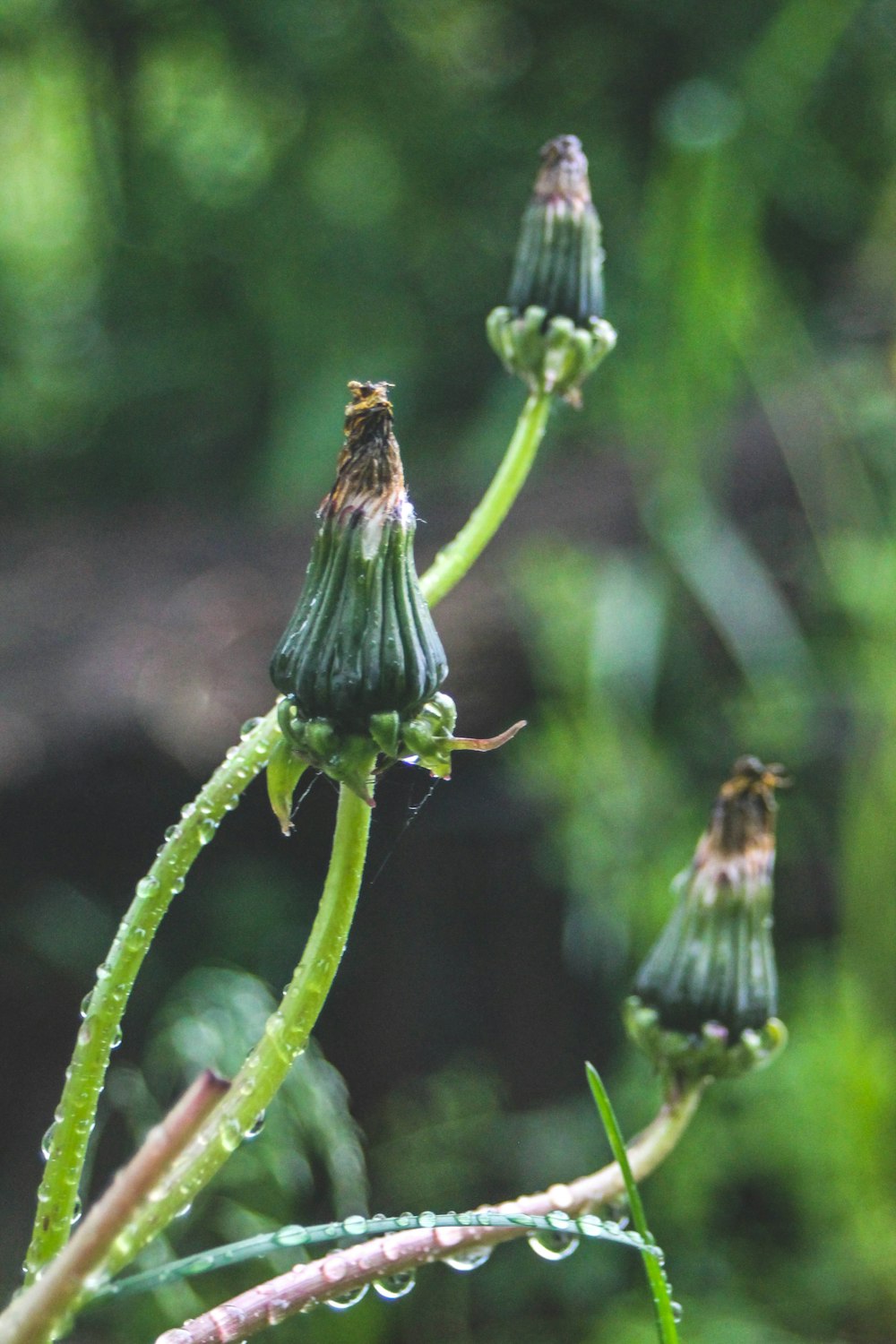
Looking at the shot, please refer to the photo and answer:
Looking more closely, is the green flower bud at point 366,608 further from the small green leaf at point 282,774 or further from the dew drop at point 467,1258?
the dew drop at point 467,1258

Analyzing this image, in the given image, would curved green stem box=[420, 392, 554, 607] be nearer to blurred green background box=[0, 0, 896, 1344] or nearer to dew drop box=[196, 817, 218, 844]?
dew drop box=[196, 817, 218, 844]

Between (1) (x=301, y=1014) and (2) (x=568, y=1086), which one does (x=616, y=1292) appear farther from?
(1) (x=301, y=1014)

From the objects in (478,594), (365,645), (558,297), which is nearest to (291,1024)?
(365,645)

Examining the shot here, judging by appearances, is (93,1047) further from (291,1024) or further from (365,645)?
(365,645)

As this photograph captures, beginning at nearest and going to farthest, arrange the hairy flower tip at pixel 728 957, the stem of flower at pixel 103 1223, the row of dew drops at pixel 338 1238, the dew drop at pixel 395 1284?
the stem of flower at pixel 103 1223 → the row of dew drops at pixel 338 1238 → the dew drop at pixel 395 1284 → the hairy flower tip at pixel 728 957

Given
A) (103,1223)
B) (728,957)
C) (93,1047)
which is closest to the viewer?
(103,1223)

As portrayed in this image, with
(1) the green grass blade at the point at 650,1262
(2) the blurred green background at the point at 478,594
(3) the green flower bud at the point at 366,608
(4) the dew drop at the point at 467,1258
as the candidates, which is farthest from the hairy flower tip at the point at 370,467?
(2) the blurred green background at the point at 478,594

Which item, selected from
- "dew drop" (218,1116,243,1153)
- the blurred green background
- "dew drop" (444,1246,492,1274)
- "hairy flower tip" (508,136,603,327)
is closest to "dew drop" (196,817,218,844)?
"dew drop" (218,1116,243,1153)
